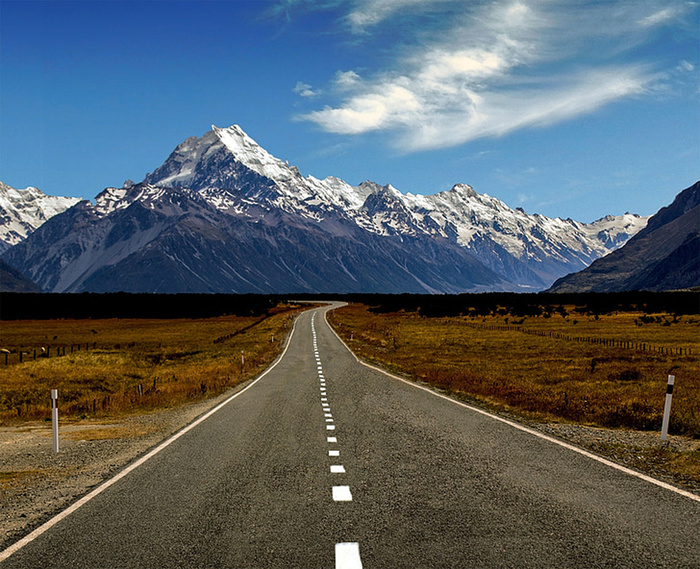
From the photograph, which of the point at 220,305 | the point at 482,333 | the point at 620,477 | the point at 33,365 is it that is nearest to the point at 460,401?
the point at 620,477

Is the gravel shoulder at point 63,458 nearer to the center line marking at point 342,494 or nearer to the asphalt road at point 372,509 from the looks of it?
the asphalt road at point 372,509

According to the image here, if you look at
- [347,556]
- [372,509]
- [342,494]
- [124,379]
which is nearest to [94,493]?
[342,494]

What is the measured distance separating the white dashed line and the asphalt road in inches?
0.8

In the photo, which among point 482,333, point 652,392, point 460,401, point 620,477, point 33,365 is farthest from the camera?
point 482,333

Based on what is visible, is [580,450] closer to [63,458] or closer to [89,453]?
[89,453]

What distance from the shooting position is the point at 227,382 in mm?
27641

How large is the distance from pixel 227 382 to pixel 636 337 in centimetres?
5297

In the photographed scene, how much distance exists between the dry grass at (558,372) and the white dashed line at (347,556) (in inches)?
483

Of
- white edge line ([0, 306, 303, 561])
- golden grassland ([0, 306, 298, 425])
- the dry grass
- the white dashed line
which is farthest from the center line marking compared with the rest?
golden grassland ([0, 306, 298, 425])

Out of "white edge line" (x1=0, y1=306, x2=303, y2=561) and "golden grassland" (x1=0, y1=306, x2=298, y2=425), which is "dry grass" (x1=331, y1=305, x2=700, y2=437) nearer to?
"golden grassland" (x1=0, y1=306, x2=298, y2=425)

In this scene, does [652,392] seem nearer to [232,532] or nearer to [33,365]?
[232,532]

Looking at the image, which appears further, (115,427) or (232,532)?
(115,427)

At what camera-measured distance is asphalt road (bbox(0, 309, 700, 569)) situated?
21.3ft

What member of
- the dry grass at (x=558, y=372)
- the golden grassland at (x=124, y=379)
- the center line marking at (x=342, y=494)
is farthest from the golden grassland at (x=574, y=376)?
the golden grassland at (x=124, y=379)
